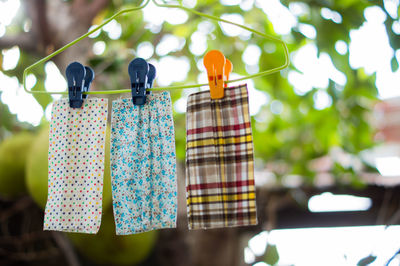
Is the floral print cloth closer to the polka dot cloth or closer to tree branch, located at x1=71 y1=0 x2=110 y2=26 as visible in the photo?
the polka dot cloth

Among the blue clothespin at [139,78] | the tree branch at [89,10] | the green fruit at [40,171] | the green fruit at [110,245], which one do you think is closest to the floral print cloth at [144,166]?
the blue clothespin at [139,78]

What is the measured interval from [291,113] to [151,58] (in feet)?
1.98

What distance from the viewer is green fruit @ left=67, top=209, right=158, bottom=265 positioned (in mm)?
1015

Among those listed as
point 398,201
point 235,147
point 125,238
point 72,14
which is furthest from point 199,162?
point 398,201

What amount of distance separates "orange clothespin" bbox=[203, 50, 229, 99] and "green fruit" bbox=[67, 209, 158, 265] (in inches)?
21.8

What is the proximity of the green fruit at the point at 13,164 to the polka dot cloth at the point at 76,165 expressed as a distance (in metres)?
0.57

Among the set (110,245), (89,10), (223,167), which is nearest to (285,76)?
(89,10)

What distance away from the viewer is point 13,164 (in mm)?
1066

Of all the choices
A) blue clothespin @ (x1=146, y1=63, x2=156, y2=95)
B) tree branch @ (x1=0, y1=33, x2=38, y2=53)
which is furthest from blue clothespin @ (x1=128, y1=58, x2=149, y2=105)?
tree branch @ (x1=0, y1=33, x2=38, y2=53)

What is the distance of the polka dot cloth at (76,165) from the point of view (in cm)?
56

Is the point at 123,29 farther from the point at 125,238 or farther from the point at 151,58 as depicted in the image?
the point at 125,238

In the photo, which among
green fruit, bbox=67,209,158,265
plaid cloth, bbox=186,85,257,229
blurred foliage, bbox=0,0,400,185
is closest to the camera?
plaid cloth, bbox=186,85,257,229

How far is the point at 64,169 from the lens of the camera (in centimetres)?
57

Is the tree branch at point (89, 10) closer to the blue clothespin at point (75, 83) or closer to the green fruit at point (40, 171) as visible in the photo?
the green fruit at point (40, 171)
